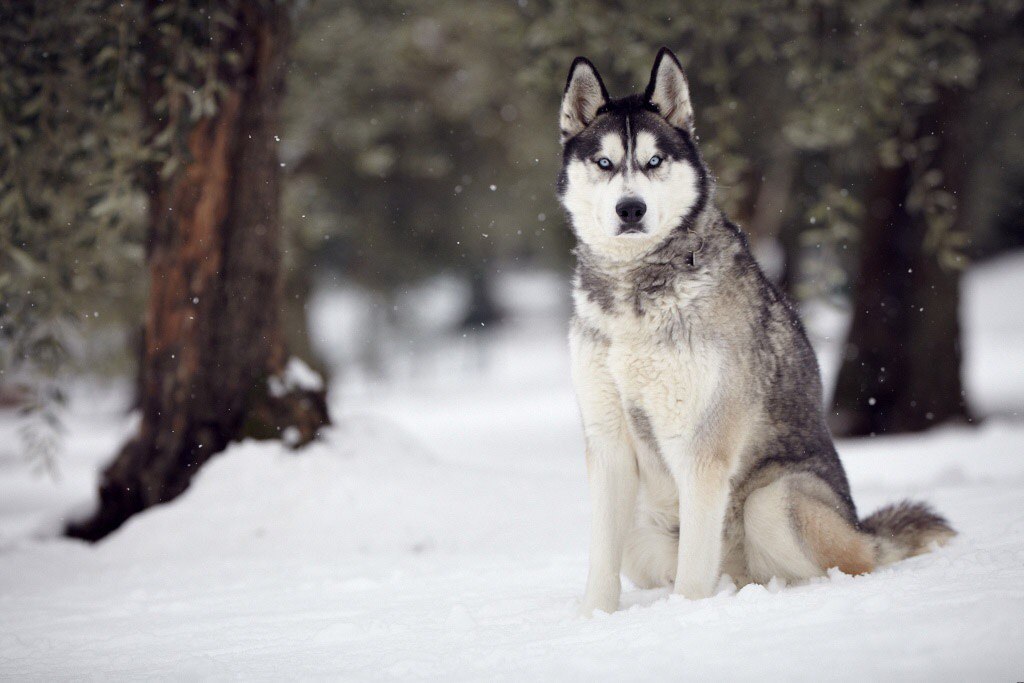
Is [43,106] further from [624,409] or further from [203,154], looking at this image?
[624,409]

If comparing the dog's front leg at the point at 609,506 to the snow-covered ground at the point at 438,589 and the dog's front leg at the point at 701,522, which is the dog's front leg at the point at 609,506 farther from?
the dog's front leg at the point at 701,522

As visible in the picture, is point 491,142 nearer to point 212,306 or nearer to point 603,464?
point 212,306

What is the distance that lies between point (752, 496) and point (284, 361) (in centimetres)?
385

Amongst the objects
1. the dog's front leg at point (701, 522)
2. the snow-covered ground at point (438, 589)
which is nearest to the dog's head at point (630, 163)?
the dog's front leg at point (701, 522)

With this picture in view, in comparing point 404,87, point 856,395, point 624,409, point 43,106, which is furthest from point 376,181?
point 624,409

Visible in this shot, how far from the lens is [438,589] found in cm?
433

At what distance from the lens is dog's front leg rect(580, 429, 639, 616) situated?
354 centimetres

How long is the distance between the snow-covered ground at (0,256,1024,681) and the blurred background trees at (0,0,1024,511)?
1146 millimetres

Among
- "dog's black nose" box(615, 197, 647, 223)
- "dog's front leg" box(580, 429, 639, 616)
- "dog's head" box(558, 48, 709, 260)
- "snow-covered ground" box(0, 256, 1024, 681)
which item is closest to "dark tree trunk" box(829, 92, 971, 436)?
"snow-covered ground" box(0, 256, 1024, 681)

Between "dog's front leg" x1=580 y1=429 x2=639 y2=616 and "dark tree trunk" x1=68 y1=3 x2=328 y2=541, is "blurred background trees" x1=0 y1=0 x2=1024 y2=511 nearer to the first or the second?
"dark tree trunk" x1=68 y1=3 x2=328 y2=541

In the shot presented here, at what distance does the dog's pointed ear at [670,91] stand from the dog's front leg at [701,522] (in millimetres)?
1477

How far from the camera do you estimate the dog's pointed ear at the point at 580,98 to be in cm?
379

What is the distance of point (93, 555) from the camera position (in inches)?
219

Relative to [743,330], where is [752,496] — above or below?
below
